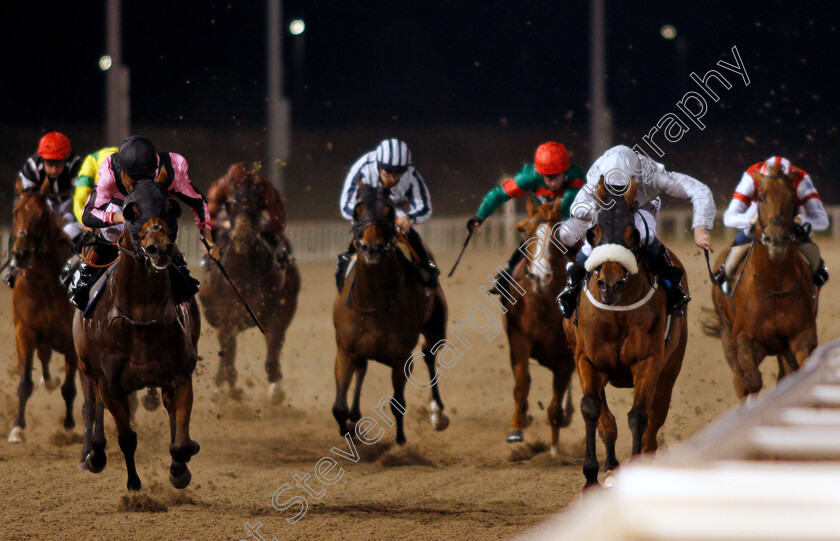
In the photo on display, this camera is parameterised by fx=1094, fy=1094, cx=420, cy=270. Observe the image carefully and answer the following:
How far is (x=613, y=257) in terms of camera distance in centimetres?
500

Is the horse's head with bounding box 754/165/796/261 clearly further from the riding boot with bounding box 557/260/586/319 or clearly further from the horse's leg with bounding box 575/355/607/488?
the horse's leg with bounding box 575/355/607/488

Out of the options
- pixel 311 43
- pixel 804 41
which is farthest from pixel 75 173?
pixel 311 43

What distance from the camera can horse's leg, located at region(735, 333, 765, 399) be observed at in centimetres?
670

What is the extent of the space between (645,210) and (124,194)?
8.95ft

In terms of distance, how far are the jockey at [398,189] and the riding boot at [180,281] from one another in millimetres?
1391

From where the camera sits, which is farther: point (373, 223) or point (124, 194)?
point (373, 223)

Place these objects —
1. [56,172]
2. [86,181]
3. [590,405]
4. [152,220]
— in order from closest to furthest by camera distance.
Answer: [152,220]
[590,405]
[86,181]
[56,172]

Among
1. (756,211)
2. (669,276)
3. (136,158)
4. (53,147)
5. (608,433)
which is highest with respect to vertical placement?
(53,147)

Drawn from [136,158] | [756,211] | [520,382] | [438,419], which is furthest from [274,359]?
[756,211]

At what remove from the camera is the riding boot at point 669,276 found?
560 centimetres

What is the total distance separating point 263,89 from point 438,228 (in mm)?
6755

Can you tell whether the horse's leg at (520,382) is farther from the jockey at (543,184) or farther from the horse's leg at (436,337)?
the horse's leg at (436,337)

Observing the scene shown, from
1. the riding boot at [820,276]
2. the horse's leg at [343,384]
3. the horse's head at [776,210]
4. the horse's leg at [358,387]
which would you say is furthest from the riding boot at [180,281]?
the riding boot at [820,276]

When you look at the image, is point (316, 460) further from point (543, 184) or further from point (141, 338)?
point (543, 184)
